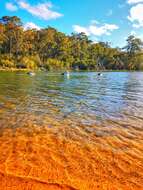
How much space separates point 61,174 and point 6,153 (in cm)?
204

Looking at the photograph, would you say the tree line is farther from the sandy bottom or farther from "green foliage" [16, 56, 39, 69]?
the sandy bottom

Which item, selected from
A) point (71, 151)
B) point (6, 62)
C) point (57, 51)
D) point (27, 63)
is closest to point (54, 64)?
point (57, 51)

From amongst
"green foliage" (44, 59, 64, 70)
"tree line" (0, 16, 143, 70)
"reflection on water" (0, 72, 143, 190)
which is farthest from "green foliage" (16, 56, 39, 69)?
"reflection on water" (0, 72, 143, 190)

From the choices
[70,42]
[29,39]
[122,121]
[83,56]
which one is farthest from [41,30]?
[122,121]

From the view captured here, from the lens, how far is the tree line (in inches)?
3718

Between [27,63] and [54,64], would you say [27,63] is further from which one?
[54,64]

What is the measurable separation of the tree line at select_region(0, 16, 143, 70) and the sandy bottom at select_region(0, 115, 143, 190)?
77.8 metres

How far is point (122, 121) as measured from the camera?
414 inches

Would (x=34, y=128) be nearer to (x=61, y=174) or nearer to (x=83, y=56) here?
(x=61, y=174)

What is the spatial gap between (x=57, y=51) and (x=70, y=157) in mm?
116030

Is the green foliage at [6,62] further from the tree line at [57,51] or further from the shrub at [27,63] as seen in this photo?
the shrub at [27,63]

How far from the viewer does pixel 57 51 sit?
120m

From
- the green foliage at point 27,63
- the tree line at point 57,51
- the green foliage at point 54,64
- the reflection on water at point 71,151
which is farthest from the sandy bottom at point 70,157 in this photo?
the green foliage at point 54,64

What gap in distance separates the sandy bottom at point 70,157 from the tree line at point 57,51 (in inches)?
3063
